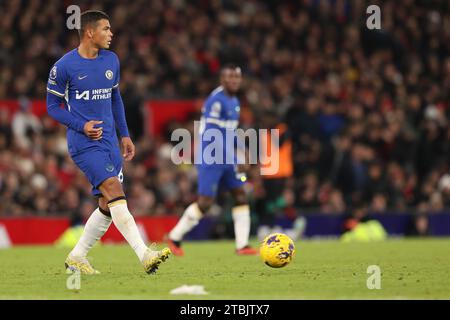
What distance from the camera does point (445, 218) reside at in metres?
23.0

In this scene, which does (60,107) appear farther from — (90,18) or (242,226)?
(242,226)

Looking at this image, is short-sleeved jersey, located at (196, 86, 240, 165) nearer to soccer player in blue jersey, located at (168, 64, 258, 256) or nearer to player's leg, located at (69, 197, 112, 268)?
soccer player in blue jersey, located at (168, 64, 258, 256)

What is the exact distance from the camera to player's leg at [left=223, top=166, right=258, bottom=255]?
1549 centimetres

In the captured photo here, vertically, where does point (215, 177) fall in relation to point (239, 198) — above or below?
above

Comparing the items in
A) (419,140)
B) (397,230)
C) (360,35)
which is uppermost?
(360,35)

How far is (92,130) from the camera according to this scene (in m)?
10.9

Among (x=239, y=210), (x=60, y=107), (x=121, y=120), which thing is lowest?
(x=239, y=210)

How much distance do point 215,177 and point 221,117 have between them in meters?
0.90

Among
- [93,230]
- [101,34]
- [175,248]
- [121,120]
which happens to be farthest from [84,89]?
[175,248]

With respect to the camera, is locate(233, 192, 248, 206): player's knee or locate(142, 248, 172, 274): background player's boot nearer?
locate(142, 248, 172, 274): background player's boot

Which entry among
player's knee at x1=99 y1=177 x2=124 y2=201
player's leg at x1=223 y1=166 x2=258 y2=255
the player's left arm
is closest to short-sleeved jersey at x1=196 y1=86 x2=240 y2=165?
player's leg at x1=223 y1=166 x2=258 y2=255
